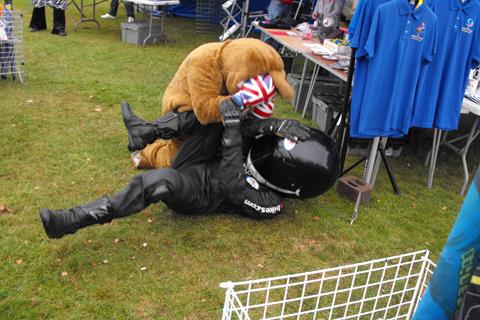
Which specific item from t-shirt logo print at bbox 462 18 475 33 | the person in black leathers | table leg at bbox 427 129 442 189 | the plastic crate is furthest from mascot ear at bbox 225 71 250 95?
the plastic crate

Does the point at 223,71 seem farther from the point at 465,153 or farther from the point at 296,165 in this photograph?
the point at 465,153

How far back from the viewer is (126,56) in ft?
26.2

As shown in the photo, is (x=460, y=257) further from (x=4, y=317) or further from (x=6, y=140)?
(x=6, y=140)

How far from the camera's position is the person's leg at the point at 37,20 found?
8789 millimetres

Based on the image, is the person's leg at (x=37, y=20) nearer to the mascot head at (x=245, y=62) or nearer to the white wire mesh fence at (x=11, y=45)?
the white wire mesh fence at (x=11, y=45)

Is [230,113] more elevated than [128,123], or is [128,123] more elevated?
[230,113]

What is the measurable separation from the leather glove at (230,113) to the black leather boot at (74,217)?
95 cm

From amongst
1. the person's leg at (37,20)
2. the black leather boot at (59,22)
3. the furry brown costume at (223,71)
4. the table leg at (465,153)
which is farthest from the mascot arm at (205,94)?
the person's leg at (37,20)

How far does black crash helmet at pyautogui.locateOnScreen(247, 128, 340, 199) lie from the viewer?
3.46 metres

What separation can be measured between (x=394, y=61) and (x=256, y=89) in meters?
1.20

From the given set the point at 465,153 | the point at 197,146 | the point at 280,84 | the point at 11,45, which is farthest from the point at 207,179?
the point at 11,45

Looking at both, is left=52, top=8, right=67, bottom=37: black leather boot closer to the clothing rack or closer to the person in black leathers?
the person in black leathers

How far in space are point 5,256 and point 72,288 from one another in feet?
1.78

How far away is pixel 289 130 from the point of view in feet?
11.4
